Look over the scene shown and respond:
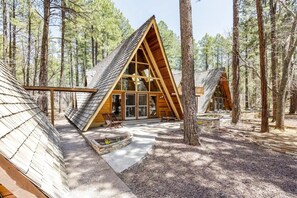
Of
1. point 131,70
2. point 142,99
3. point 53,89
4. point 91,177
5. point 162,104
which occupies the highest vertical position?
point 131,70

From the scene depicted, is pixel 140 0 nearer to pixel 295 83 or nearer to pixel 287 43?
pixel 287 43

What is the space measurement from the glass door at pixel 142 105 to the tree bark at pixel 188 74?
19.5ft

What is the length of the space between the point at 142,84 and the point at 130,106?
170 centimetres

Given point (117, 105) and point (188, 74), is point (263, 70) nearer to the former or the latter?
point (188, 74)

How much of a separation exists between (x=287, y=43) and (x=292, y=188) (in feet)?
31.7

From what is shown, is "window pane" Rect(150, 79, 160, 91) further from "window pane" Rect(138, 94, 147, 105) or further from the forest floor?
the forest floor

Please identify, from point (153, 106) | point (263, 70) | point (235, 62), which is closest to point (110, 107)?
point (153, 106)

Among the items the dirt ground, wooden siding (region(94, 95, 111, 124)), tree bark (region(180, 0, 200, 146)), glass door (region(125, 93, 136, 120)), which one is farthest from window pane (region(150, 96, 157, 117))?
the dirt ground

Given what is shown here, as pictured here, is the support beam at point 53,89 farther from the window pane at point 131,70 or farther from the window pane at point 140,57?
the window pane at point 140,57

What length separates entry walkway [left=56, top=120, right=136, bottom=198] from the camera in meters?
3.46

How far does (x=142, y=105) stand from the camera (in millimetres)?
11984

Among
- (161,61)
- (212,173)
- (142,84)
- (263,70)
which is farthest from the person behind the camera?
(142,84)

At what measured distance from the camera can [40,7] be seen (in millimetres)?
11594

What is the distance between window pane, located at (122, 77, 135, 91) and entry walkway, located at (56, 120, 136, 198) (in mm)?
5834
